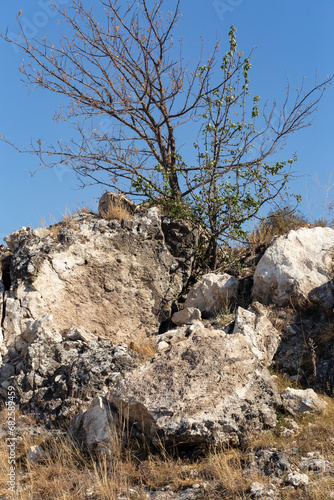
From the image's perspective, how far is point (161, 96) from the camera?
35.8 ft

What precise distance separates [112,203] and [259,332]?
4.46 meters

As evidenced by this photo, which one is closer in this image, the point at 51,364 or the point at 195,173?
the point at 51,364

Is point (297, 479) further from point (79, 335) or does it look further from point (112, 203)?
point (112, 203)

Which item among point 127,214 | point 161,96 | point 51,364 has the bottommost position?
point 51,364

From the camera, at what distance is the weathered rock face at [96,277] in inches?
324

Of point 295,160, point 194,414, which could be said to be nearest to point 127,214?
point 295,160

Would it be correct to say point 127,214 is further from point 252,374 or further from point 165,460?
point 165,460

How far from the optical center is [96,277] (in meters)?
8.71

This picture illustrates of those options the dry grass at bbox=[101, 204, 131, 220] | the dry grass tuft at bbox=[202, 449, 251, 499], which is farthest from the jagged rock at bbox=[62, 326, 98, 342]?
the dry grass tuft at bbox=[202, 449, 251, 499]

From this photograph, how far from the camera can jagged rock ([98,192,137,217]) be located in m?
9.90

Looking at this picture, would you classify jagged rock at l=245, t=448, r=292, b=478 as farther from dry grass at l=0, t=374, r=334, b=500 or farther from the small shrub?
the small shrub

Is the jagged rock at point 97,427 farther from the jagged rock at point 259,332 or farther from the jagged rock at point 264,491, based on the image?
the jagged rock at point 259,332

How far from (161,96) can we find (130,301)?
529 centimetres

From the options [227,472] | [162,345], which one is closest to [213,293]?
[162,345]
